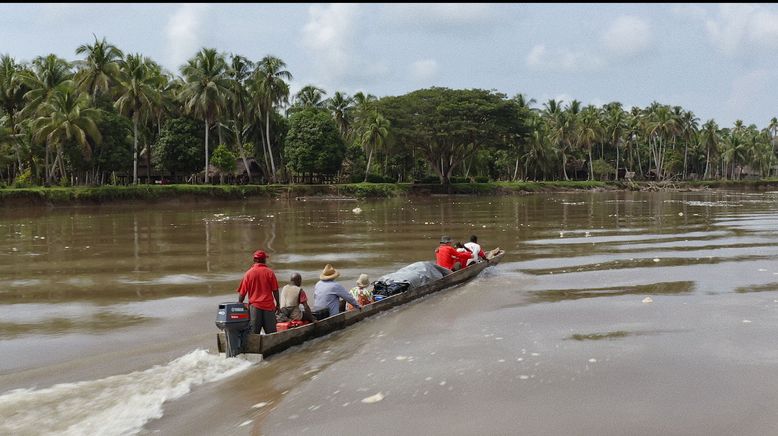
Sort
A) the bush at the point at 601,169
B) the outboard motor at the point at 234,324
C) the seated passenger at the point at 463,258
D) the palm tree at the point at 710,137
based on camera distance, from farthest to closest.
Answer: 1. the palm tree at the point at 710,137
2. the bush at the point at 601,169
3. the seated passenger at the point at 463,258
4. the outboard motor at the point at 234,324

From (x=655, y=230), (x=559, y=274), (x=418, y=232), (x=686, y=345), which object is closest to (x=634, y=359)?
(x=686, y=345)

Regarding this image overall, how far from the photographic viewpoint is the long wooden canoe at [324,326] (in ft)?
30.6

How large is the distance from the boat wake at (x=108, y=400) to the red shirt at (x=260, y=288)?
35.5 inches

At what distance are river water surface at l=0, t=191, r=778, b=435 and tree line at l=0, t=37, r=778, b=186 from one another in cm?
3605

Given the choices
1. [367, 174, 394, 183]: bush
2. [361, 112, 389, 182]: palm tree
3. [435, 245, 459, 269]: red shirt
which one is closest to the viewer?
[435, 245, 459, 269]: red shirt

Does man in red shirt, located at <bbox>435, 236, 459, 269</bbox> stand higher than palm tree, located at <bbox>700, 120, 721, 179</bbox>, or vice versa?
palm tree, located at <bbox>700, 120, 721, 179</bbox>

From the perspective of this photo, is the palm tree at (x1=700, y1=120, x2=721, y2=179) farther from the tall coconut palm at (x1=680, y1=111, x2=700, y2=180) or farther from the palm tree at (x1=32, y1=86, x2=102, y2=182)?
the palm tree at (x1=32, y1=86, x2=102, y2=182)

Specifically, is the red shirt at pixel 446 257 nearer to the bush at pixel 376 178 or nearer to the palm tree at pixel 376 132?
the palm tree at pixel 376 132

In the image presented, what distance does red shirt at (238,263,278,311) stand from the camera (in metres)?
9.58

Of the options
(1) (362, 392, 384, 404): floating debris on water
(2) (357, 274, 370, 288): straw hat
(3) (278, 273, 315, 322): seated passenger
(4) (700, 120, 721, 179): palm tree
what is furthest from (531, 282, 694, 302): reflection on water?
(4) (700, 120, 721, 179): palm tree

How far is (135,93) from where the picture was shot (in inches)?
2094

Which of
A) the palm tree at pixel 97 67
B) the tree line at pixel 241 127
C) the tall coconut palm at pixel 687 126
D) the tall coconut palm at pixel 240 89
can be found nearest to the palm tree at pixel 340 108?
the tree line at pixel 241 127

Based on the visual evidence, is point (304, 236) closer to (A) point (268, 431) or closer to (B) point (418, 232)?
(B) point (418, 232)

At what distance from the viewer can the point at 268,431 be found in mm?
6988
